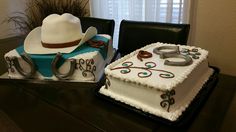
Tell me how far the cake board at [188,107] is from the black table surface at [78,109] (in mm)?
13

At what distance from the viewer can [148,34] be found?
144 centimetres

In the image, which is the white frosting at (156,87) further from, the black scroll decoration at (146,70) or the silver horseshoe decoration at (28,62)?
the silver horseshoe decoration at (28,62)

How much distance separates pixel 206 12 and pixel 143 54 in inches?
32.7

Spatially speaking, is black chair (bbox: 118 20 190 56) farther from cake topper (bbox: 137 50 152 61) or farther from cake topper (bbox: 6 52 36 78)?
cake topper (bbox: 6 52 36 78)

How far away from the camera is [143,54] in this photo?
979 mm

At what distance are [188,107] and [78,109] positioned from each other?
16.2 inches

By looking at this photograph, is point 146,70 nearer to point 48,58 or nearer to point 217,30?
point 48,58

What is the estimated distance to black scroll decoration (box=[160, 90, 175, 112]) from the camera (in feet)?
2.29

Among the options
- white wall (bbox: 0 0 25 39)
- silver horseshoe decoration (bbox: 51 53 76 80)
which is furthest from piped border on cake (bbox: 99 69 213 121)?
white wall (bbox: 0 0 25 39)

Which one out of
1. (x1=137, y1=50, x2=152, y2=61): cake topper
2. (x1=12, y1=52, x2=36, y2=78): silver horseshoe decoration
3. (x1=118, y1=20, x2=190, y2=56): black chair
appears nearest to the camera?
(x1=137, y1=50, x2=152, y2=61): cake topper

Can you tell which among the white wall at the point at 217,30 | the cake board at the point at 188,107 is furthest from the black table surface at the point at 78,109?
the white wall at the point at 217,30

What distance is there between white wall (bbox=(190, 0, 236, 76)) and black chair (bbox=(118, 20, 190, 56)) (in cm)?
33

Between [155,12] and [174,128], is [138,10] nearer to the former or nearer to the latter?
[155,12]

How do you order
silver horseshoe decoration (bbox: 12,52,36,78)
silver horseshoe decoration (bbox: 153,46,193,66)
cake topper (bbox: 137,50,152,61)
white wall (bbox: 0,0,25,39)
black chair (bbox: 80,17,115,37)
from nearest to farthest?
1. silver horseshoe decoration (bbox: 153,46,193,66)
2. cake topper (bbox: 137,50,152,61)
3. silver horseshoe decoration (bbox: 12,52,36,78)
4. black chair (bbox: 80,17,115,37)
5. white wall (bbox: 0,0,25,39)
